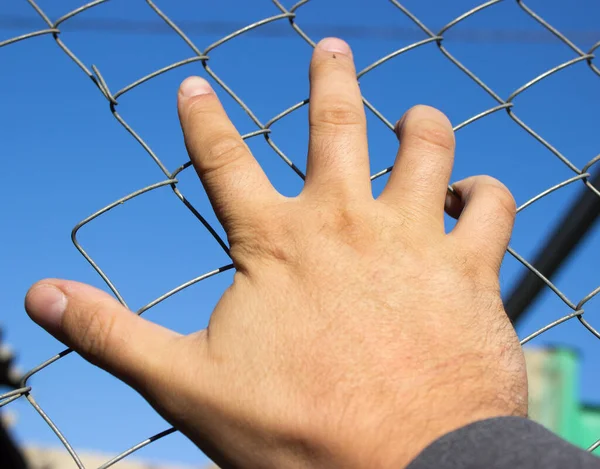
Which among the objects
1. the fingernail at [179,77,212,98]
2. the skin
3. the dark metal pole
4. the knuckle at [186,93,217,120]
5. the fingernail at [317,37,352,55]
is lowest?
the dark metal pole

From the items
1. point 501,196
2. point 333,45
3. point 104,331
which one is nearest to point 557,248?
point 501,196

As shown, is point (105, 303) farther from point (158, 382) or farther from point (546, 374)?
point (546, 374)

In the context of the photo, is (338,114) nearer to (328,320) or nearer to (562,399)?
(328,320)

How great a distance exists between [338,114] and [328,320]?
35 centimetres

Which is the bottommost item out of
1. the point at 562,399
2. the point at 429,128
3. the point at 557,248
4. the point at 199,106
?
the point at 562,399

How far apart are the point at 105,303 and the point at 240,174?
27cm

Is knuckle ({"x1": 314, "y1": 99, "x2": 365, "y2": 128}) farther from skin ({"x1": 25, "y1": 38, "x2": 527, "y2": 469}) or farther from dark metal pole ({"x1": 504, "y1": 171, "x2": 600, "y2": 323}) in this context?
dark metal pole ({"x1": 504, "y1": 171, "x2": 600, "y2": 323})

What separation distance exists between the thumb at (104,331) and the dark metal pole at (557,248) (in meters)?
1.35

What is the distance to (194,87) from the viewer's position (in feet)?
3.83

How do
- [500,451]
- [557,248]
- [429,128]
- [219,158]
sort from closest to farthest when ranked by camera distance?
[500,451], [219,158], [429,128], [557,248]

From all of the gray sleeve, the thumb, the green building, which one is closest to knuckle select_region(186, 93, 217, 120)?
the thumb

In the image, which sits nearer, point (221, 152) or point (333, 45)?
point (221, 152)

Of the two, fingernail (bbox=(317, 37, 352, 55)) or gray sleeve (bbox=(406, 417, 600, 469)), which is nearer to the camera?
gray sleeve (bbox=(406, 417, 600, 469))

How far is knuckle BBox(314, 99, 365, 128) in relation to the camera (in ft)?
3.81
